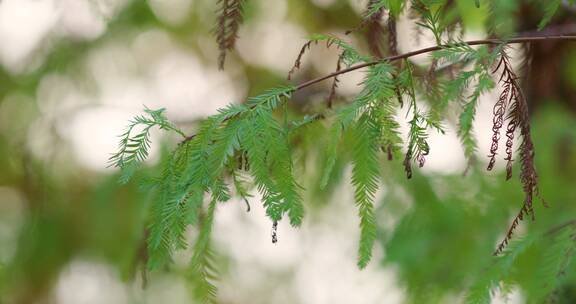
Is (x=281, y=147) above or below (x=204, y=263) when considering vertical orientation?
above

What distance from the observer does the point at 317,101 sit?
2.57 meters

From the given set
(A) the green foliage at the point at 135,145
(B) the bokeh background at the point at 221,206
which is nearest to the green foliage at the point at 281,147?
(A) the green foliage at the point at 135,145

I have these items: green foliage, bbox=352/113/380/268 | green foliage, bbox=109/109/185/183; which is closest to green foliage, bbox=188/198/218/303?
green foliage, bbox=109/109/185/183

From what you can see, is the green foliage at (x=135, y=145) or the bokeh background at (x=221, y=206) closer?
the green foliage at (x=135, y=145)

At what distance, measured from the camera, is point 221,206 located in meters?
3.26

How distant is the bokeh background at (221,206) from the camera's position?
317 centimetres

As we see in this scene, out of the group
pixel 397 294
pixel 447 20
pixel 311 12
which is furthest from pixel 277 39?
pixel 447 20

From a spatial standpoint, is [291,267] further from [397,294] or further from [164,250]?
[164,250]

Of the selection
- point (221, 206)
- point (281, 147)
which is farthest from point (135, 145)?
point (221, 206)

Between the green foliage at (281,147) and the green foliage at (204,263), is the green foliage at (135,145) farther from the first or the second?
the green foliage at (204,263)

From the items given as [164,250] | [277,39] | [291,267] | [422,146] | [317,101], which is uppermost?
[277,39]

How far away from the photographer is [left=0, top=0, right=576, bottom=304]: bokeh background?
125 inches

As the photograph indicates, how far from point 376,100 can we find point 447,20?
652 millimetres

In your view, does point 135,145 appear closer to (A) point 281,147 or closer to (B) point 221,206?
(A) point 281,147
